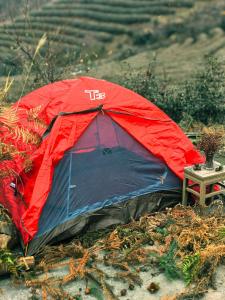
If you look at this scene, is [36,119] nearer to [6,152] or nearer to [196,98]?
[6,152]

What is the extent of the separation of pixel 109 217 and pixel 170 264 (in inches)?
40.0

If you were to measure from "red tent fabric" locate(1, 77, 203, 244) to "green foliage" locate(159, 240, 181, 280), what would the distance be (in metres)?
1.15

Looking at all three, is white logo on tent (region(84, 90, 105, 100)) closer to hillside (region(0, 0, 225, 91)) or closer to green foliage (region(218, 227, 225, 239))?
green foliage (region(218, 227, 225, 239))

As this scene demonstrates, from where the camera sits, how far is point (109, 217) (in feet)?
17.3

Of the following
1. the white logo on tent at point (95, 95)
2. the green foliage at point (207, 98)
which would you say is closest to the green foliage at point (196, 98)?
the green foliage at point (207, 98)

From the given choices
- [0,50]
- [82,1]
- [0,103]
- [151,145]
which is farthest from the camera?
[82,1]

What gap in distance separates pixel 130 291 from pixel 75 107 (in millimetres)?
2151

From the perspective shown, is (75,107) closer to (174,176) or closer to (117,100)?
(117,100)

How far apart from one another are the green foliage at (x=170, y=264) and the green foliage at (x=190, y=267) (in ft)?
0.30

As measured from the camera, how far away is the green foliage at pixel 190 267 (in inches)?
169

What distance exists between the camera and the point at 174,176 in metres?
5.60

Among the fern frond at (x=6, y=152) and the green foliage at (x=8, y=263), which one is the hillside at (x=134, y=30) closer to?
the fern frond at (x=6, y=152)

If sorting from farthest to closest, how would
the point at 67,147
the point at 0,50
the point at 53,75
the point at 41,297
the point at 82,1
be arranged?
→ 1. the point at 82,1
2. the point at 0,50
3. the point at 53,75
4. the point at 67,147
5. the point at 41,297

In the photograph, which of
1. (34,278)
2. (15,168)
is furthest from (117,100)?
(34,278)
